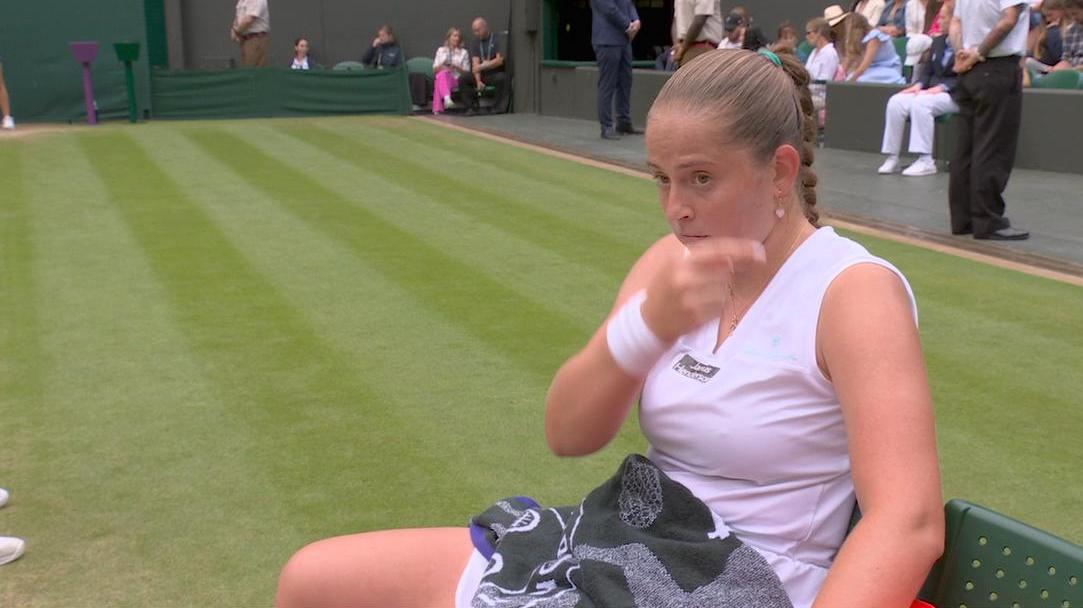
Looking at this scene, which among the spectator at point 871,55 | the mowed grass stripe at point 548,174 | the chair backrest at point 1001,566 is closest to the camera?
the chair backrest at point 1001,566

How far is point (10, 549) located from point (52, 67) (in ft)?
54.9

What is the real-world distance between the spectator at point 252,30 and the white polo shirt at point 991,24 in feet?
44.9

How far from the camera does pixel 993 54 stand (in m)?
7.99

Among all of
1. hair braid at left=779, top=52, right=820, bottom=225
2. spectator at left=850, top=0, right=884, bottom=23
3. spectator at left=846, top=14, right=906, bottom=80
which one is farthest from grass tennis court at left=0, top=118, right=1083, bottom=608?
spectator at left=850, top=0, right=884, bottom=23

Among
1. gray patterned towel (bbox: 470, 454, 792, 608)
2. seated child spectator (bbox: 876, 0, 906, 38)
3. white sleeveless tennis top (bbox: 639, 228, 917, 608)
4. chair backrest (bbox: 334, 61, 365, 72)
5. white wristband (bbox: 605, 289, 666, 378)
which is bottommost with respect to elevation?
chair backrest (bbox: 334, 61, 365, 72)

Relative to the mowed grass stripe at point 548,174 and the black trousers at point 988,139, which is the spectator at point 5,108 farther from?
the black trousers at point 988,139

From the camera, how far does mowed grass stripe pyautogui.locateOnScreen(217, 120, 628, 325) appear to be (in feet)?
21.9

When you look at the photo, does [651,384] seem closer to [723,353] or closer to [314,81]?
[723,353]

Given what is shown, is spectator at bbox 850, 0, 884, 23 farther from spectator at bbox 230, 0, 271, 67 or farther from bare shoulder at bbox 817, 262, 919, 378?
bare shoulder at bbox 817, 262, 919, 378

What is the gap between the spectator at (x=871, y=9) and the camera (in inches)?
631

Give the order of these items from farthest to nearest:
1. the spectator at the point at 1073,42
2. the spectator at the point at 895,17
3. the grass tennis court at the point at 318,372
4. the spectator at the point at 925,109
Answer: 1. the spectator at the point at 895,17
2. the spectator at the point at 1073,42
3. the spectator at the point at 925,109
4. the grass tennis court at the point at 318,372

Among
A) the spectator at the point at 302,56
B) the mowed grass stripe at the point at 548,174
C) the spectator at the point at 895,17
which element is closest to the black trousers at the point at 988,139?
the mowed grass stripe at the point at 548,174

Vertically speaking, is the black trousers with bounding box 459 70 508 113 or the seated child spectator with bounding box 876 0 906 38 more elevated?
the seated child spectator with bounding box 876 0 906 38

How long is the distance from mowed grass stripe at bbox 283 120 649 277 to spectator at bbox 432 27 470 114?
4.66 metres
